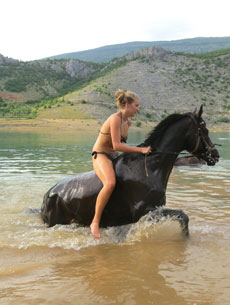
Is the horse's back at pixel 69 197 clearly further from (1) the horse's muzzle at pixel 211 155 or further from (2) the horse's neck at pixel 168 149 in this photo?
→ (1) the horse's muzzle at pixel 211 155

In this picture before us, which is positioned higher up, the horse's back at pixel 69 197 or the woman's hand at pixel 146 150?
the woman's hand at pixel 146 150

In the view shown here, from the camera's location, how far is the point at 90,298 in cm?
448

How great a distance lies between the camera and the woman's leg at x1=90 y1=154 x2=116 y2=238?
253 inches

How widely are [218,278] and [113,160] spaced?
2.89 metres

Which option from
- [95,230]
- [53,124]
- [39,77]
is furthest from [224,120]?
[39,77]

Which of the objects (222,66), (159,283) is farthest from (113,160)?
(222,66)

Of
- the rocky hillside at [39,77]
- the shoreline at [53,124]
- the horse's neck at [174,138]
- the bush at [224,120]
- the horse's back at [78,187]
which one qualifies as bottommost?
the bush at [224,120]

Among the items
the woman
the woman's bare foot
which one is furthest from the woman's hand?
the woman's bare foot

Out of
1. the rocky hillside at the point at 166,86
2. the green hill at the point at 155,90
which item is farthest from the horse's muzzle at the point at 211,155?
the rocky hillside at the point at 166,86

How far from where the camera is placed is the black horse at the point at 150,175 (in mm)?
6391

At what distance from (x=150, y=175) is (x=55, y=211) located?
247cm

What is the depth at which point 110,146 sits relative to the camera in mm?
6828

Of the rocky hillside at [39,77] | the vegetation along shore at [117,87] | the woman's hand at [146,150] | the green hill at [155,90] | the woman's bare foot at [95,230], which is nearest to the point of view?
the woman's hand at [146,150]

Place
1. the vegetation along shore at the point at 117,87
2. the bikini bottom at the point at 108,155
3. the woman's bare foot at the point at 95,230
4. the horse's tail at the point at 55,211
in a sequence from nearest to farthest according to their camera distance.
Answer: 1. the woman's bare foot at the point at 95,230
2. the bikini bottom at the point at 108,155
3. the horse's tail at the point at 55,211
4. the vegetation along shore at the point at 117,87
